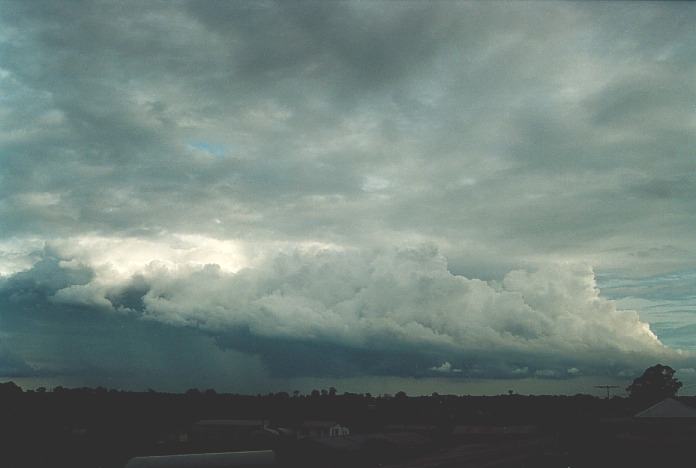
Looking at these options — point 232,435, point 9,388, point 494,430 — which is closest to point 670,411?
point 494,430

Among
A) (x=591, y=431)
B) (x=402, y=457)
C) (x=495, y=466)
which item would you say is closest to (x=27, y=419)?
(x=402, y=457)

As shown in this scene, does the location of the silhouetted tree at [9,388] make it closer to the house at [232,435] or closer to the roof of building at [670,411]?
the house at [232,435]

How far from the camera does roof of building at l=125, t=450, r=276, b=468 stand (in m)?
68.5

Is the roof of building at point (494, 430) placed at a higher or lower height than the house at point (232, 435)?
lower

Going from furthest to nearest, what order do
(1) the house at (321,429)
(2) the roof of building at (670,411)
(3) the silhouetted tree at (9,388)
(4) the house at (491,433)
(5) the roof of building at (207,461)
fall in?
(3) the silhouetted tree at (9,388)
(1) the house at (321,429)
(4) the house at (491,433)
(2) the roof of building at (670,411)
(5) the roof of building at (207,461)

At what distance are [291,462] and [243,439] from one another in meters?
35.3

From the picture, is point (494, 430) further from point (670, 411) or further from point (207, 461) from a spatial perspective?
→ point (207, 461)

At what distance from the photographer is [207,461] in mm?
70500

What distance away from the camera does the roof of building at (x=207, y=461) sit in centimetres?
6850

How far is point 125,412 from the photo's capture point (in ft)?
516

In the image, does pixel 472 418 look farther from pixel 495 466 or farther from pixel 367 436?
pixel 495 466

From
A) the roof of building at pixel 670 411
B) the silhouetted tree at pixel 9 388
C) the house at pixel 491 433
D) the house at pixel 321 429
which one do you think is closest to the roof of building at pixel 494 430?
the house at pixel 491 433

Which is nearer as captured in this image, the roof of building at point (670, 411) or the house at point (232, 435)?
the house at point (232, 435)

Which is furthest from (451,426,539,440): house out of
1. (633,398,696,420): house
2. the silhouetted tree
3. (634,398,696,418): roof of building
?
the silhouetted tree
